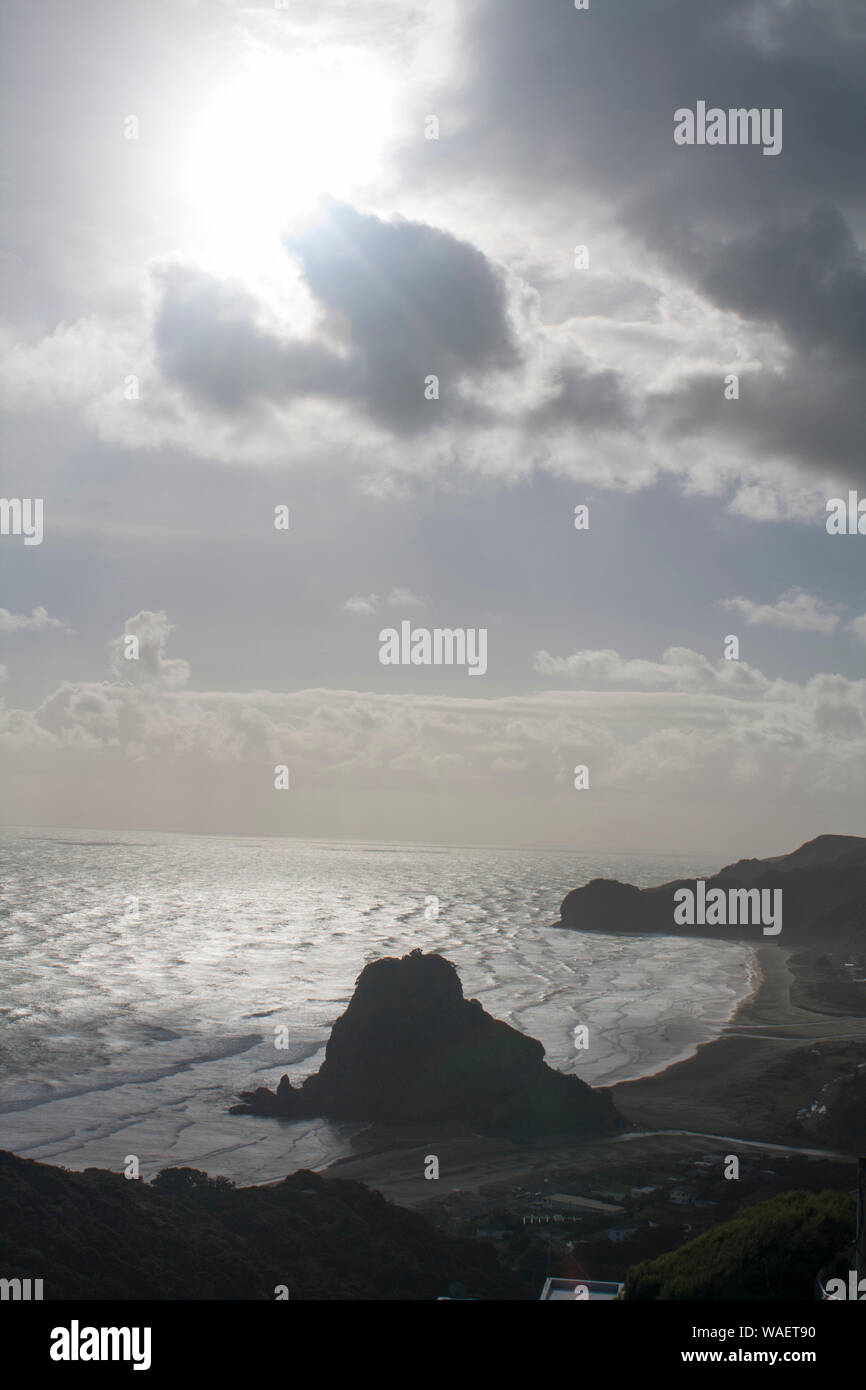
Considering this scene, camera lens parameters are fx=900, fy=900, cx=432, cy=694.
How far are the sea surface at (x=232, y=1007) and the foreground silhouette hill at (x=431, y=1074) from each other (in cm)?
277

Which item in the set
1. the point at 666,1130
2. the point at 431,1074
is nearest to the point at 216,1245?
the point at 431,1074

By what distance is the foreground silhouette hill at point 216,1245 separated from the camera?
25625mm

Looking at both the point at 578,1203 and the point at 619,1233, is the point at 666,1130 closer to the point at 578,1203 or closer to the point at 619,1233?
the point at 578,1203

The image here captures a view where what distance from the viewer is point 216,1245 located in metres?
27.9

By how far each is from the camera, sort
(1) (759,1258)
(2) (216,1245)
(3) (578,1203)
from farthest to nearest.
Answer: (3) (578,1203) < (2) (216,1245) < (1) (759,1258)

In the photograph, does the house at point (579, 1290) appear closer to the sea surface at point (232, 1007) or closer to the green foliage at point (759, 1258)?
the green foliage at point (759, 1258)

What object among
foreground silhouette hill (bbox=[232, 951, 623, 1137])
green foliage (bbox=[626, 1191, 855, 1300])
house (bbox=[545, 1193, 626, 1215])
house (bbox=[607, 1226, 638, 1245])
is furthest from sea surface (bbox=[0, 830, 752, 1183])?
green foliage (bbox=[626, 1191, 855, 1300])

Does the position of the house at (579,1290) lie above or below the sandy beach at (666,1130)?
above

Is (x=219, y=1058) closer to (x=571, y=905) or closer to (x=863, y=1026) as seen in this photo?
(x=863, y=1026)

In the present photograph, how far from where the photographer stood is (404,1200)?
119ft

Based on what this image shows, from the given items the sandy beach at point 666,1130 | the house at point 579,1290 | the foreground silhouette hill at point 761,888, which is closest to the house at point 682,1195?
the sandy beach at point 666,1130

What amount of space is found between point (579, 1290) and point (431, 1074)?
26.5 meters

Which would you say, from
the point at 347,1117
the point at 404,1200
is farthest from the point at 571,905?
the point at 404,1200
